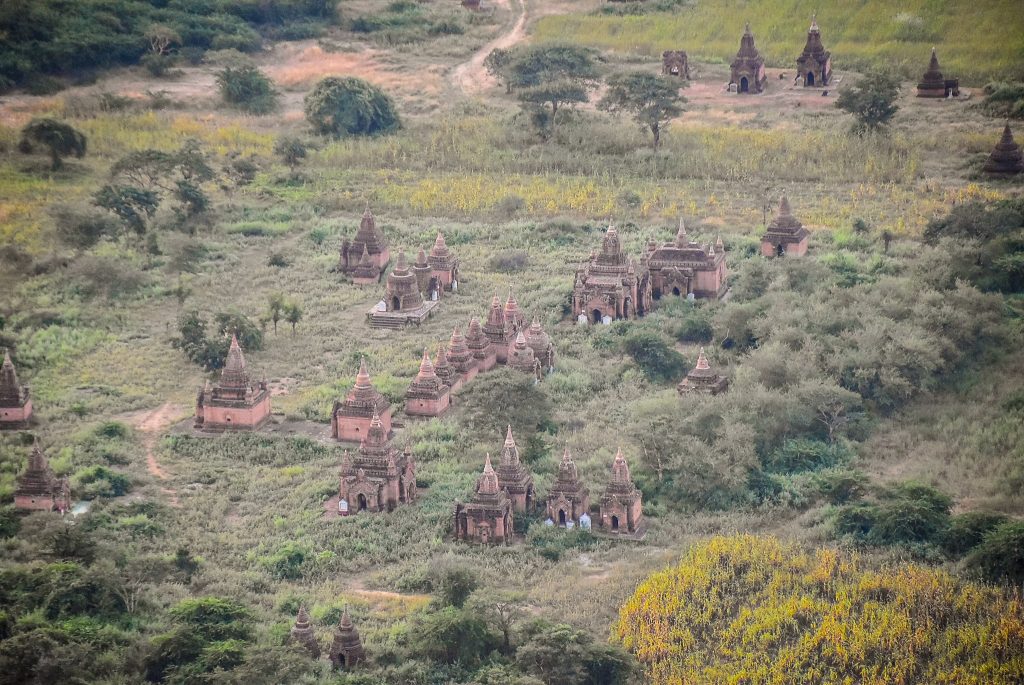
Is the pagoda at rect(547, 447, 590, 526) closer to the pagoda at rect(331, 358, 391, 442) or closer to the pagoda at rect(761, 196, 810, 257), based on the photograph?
the pagoda at rect(331, 358, 391, 442)

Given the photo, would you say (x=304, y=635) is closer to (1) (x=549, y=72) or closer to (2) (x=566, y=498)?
(2) (x=566, y=498)

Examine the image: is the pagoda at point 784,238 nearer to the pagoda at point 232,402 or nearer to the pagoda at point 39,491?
the pagoda at point 232,402

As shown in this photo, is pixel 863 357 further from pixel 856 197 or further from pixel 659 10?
pixel 659 10

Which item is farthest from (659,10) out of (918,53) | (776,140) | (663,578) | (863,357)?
(663,578)

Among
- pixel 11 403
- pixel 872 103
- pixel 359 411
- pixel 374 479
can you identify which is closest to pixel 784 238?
pixel 872 103

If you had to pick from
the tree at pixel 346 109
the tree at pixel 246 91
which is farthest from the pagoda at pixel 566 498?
the tree at pixel 246 91

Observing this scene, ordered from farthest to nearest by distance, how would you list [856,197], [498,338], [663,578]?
[856,197]
[498,338]
[663,578]
